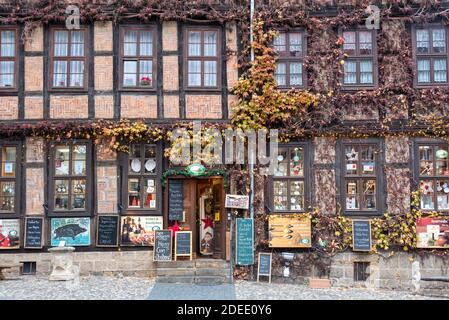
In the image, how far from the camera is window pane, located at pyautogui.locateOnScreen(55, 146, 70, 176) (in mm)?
13750

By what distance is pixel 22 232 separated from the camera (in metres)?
13.6

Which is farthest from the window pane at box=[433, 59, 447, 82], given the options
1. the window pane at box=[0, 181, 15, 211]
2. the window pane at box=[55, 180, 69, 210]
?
the window pane at box=[0, 181, 15, 211]

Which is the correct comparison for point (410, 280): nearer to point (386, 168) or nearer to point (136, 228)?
point (386, 168)

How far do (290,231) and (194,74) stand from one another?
4355mm

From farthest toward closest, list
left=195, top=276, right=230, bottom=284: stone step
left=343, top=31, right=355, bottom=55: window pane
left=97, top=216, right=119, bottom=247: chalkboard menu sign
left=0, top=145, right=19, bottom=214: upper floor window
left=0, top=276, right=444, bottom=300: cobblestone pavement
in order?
left=343, top=31, right=355, bottom=55: window pane
left=0, top=145, right=19, bottom=214: upper floor window
left=97, top=216, right=119, bottom=247: chalkboard menu sign
left=195, top=276, right=230, bottom=284: stone step
left=0, top=276, right=444, bottom=300: cobblestone pavement

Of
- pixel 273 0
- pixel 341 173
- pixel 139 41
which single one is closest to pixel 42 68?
pixel 139 41

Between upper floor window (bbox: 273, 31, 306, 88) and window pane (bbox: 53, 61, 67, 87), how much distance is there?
5.01 metres

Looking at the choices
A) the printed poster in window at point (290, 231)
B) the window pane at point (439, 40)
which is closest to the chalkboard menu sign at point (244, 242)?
the printed poster in window at point (290, 231)

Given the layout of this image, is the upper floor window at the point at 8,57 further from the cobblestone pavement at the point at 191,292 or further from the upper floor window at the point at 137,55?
the cobblestone pavement at the point at 191,292

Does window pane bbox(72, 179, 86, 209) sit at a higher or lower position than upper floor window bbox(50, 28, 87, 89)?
lower

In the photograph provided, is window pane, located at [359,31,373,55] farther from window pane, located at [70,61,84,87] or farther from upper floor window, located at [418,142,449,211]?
window pane, located at [70,61,84,87]

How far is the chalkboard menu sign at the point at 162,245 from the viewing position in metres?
13.5

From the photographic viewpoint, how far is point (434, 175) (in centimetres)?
1374

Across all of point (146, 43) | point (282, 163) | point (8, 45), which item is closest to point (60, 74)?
point (8, 45)
